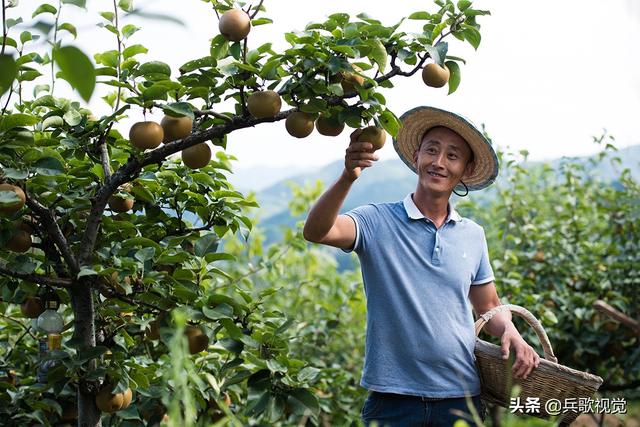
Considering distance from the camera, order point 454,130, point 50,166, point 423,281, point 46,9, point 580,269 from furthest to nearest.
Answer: point 580,269, point 454,130, point 423,281, point 46,9, point 50,166

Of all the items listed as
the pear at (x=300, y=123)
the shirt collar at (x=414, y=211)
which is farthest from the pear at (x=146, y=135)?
the shirt collar at (x=414, y=211)

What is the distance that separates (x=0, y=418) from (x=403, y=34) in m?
1.29

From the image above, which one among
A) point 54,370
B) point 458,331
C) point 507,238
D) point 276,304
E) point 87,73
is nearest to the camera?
point 87,73

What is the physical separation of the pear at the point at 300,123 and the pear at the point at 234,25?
0.17m

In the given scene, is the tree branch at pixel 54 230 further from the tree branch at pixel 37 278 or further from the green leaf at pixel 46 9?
the green leaf at pixel 46 9

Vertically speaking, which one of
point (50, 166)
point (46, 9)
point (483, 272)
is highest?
point (46, 9)

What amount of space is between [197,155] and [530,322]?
2.93 feet

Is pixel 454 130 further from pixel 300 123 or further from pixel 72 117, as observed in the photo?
pixel 72 117

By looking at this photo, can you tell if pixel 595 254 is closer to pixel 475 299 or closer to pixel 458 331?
pixel 475 299

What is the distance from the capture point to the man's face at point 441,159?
5.92 ft

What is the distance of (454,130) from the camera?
1.87 m

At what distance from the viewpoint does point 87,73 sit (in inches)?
18.0

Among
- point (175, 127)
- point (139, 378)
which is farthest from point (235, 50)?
point (139, 378)

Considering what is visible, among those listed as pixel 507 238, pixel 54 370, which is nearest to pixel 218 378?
pixel 54 370
